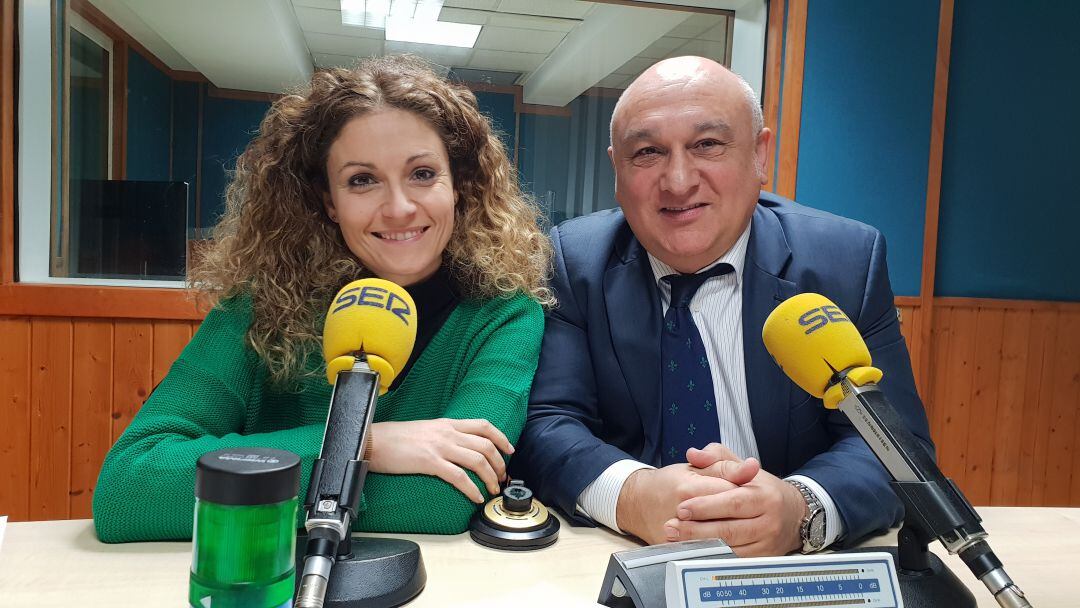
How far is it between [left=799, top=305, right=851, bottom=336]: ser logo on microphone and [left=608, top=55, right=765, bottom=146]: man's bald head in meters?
0.72

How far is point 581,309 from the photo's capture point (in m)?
1.56

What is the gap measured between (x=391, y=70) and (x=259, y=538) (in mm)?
1066

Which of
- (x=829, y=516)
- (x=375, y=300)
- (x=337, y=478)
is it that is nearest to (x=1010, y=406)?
(x=829, y=516)

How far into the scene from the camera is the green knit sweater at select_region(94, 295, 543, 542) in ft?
3.37

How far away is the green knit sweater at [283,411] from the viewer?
1.03m

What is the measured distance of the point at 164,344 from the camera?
2.82 meters

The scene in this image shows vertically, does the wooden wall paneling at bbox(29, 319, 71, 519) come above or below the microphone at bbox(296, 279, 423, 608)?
below

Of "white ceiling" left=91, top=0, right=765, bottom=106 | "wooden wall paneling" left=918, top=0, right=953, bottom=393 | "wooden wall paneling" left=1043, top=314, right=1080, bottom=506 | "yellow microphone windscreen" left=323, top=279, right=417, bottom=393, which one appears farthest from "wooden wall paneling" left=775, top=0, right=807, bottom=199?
"yellow microphone windscreen" left=323, top=279, right=417, bottom=393

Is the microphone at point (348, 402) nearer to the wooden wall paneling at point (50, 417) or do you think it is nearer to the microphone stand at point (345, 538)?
the microphone stand at point (345, 538)

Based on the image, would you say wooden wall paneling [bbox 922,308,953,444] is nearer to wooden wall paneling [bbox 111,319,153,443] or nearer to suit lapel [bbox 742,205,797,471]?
suit lapel [bbox 742,205,797,471]

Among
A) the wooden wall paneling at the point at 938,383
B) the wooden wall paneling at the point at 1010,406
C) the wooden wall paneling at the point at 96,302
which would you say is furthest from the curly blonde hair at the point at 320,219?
the wooden wall paneling at the point at 1010,406

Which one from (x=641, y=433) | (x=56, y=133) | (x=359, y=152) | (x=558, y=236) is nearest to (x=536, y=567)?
(x=641, y=433)

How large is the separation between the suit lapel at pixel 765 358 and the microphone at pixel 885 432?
0.49m

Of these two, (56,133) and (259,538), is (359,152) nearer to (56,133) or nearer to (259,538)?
(259,538)
